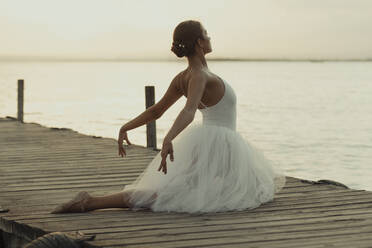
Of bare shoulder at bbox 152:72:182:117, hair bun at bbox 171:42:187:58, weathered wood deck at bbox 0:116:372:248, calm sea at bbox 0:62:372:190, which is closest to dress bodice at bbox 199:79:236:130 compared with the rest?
bare shoulder at bbox 152:72:182:117

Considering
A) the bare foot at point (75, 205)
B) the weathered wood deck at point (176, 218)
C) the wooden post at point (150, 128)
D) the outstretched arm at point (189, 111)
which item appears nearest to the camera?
the weathered wood deck at point (176, 218)

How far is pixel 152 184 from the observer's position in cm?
616

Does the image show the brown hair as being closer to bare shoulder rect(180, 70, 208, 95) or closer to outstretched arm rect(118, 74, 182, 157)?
bare shoulder rect(180, 70, 208, 95)

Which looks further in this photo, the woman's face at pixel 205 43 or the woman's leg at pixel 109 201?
the woman's leg at pixel 109 201

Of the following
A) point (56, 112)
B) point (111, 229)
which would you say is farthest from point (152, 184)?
point (56, 112)

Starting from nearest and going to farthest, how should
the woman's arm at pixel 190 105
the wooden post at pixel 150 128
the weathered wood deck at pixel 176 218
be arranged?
1. the weathered wood deck at pixel 176 218
2. the woman's arm at pixel 190 105
3. the wooden post at pixel 150 128

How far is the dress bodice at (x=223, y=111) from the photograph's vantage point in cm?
617

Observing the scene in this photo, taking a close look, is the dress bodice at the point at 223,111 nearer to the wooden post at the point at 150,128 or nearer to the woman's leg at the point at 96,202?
the woman's leg at the point at 96,202

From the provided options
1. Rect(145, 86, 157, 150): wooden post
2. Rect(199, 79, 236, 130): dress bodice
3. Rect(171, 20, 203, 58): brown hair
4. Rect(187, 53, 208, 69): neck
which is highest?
Rect(171, 20, 203, 58): brown hair

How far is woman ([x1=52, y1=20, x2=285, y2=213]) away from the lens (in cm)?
592

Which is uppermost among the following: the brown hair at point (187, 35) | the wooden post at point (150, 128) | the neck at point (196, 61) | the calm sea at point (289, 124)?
the brown hair at point (187, 35)

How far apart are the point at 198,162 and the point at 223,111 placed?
0.47m

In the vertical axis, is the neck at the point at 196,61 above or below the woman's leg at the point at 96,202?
above

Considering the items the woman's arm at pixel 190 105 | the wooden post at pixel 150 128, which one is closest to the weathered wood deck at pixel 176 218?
the woman's arm at pixel 190 105
